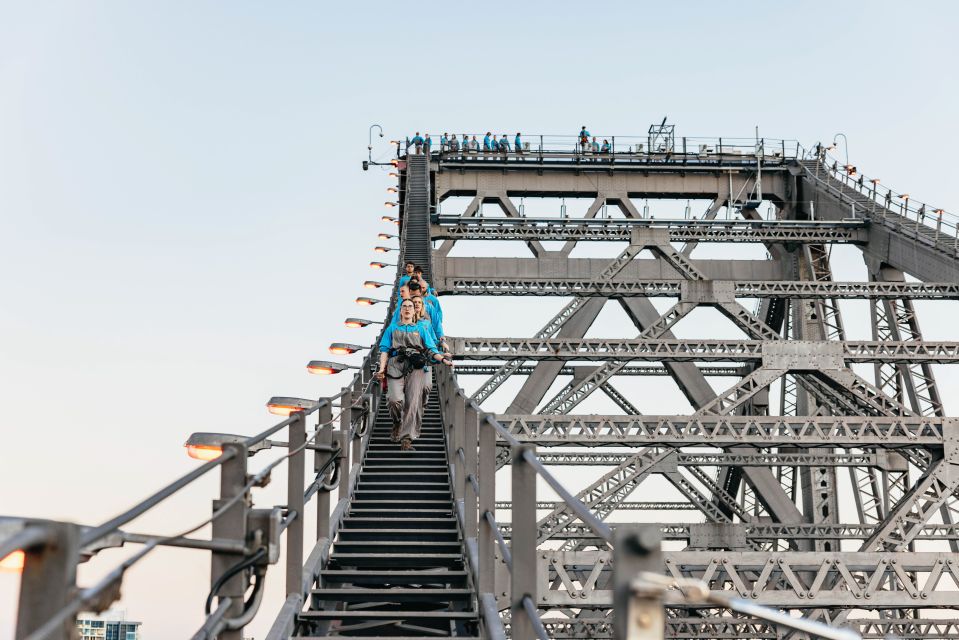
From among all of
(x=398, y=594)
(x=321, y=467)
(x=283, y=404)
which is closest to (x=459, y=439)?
(x=321, y=467)

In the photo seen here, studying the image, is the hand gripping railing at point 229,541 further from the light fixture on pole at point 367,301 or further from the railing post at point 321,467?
the light fixture on pole at point 367,301

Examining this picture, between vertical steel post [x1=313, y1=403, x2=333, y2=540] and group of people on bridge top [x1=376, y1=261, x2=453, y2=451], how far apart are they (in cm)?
396

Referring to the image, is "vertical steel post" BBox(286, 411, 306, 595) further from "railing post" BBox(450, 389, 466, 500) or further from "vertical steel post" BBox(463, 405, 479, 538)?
"railing post" BBox(450, 389, 466, 500)

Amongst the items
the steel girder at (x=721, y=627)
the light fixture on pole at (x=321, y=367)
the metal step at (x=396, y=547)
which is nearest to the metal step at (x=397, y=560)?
the metal step at (x=396, y=547)

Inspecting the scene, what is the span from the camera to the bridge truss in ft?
86.6

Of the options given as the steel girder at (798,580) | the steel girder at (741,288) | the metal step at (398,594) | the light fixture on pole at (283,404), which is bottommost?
the steel girder at (798,580)

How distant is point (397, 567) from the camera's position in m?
10.0

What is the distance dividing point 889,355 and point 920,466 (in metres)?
4.03

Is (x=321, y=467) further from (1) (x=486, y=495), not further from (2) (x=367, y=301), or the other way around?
(2) (x=367, y=301)

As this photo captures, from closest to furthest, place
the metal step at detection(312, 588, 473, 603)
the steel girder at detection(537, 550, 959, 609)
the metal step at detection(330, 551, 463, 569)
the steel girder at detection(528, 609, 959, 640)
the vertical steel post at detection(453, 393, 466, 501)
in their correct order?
the metal step at detection(312, 588, 473, 603), the metal step at detection(330, 551, 463, 569), the vertical steel post at detection(453, 393, 466, 501), the steel girder at detection(537, 550, 959, 609), the steel girder at detection(528, 609, 959, 640)

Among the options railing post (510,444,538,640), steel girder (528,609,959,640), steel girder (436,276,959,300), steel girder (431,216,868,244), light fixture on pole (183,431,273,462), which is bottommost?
steel girder (528,609,959,640)

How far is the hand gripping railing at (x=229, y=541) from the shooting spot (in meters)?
3.24

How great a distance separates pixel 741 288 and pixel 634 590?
31907 millimetres

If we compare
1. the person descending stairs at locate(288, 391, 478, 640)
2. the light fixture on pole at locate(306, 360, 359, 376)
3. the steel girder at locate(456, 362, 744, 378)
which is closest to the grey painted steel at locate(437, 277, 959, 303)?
the steel girder at locate(456, 362, 744, 378)
